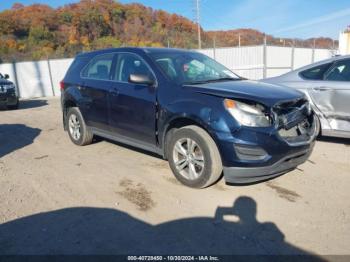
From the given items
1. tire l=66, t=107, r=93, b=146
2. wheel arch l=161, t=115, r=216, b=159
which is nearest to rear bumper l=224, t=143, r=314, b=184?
wheel arch l=161, t=115, r=216, b=159

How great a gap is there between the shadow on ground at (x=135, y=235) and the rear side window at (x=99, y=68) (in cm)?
254

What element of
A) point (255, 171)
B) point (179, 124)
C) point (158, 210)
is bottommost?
point (158, 210)

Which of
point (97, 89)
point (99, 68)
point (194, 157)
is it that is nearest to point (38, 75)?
point (99, 68)

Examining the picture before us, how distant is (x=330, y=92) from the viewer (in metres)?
5.67

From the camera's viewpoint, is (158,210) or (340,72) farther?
(340,72)

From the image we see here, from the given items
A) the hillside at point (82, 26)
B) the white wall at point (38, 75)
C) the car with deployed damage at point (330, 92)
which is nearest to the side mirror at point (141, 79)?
the car with deployed damage at point (330, 92)

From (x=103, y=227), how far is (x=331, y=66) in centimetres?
476

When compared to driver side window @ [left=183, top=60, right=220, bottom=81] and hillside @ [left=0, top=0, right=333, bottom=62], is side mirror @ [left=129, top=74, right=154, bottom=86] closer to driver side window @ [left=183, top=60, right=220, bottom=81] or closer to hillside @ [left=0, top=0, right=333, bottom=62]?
driver side window @ [left=183, top=60, right=220, bottom=81]

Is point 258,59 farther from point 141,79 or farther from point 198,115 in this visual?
point 198,115

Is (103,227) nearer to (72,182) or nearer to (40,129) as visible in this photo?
(72,182)

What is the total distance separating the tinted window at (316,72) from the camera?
5922 mm

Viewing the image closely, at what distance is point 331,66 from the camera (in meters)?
5.87

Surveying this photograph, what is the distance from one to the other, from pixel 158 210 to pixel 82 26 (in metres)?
41.2

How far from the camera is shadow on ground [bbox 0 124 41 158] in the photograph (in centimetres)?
659
